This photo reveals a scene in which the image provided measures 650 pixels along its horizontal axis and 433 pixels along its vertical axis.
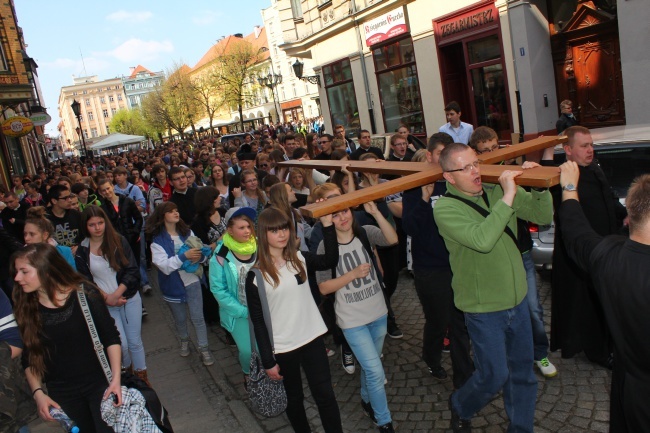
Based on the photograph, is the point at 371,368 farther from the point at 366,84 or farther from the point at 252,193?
the point at 366,84

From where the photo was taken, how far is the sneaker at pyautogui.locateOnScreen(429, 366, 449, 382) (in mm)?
4590

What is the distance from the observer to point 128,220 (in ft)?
25.7

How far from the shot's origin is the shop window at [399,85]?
16531 millimetres

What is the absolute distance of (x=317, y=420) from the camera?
4.41 metres

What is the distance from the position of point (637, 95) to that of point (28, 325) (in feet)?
36.1

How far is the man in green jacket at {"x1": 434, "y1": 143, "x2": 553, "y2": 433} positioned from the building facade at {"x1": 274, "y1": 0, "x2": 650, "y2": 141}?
6129 millimetres

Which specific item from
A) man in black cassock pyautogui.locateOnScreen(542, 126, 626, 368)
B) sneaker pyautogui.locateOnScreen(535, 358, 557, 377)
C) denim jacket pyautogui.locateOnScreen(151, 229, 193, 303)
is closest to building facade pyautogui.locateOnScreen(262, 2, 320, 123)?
denim jacket pyautogui.locateOnScreen(151, 229, 193, 303)

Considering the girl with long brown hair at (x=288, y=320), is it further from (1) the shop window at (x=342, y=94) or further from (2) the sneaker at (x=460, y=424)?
(1) the shop window at (x=342, y=94)

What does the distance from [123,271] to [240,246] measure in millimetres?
1369

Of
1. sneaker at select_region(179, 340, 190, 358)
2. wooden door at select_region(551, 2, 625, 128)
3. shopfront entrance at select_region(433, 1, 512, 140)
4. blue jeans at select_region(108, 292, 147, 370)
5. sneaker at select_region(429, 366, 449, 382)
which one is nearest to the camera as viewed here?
sneaker at select_region(429, 366, 449, 382)

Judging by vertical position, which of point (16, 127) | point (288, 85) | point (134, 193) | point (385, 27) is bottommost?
point (134, 193)

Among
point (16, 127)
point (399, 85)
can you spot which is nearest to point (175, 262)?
point (399, 85)

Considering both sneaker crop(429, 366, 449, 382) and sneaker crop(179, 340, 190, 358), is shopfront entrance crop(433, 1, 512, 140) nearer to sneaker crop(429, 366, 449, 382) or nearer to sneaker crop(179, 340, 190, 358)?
sneaker crop(429, 366, 449, 382)

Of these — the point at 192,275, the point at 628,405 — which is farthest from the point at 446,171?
the point at 192,275
